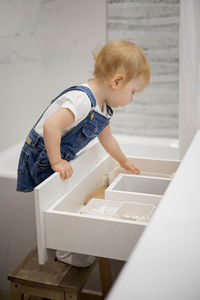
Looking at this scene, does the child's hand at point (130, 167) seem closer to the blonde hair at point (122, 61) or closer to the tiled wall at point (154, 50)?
the blonde hair at point (122, 61)

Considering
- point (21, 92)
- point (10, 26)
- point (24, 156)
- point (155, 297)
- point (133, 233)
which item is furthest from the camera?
point (21, 92)

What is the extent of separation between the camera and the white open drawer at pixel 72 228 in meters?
0.96

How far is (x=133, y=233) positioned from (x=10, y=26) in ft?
5.34

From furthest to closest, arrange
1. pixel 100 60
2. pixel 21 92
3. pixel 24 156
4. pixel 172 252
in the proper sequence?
1. pixel 21 92
2. pixel 24 156
3. pixel 100 60
4. pixel 172 252

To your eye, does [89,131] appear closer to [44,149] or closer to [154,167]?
[44,149]

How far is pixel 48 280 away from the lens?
4.05 ft

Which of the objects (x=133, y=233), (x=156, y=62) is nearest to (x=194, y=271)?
(x=133, y=233)

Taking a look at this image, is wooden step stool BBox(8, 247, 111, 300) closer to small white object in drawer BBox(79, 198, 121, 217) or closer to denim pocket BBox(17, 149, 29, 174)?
small white object in drawer BBox(79, 198, 121, 217)

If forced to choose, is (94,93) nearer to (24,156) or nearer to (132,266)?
(24,156)

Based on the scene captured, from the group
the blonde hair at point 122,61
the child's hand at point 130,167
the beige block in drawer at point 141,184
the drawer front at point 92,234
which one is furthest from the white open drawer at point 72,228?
the blonde hair at point 122,61

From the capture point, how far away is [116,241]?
969mm

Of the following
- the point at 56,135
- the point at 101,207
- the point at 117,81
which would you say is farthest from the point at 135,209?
the point at 117,81

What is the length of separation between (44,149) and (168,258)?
79 centimetres

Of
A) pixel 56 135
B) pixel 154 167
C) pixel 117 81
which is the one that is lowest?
pixel 154 167
